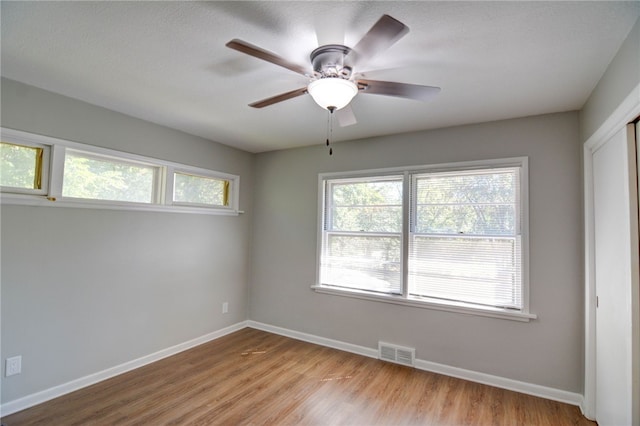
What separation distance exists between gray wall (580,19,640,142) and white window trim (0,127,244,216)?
3.70 meters

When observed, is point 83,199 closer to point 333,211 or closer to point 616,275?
A: point 333,211

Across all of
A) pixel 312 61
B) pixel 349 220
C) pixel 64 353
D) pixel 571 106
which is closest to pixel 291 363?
pixel 349 220

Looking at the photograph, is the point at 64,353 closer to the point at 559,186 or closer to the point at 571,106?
the point at 559,186

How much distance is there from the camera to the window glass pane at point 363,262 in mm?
3479

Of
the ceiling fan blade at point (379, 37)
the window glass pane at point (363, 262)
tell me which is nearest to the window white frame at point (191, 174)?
the window glass pane at point (363, 262)

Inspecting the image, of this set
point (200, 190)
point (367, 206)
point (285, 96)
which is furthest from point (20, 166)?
point (367, 206)

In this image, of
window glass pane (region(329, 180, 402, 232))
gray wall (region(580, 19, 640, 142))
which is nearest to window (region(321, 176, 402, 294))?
window glass pane (region(329, 180, 402, 232))

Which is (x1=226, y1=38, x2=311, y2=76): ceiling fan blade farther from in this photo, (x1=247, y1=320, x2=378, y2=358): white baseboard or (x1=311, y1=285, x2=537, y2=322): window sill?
(x1=247, y1=320, x2=378, y2=358): white baseboard

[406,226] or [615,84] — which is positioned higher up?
[615,84]

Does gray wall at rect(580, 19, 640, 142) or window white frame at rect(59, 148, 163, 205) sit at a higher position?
gray wall at rect(580, 19, 640, 142)

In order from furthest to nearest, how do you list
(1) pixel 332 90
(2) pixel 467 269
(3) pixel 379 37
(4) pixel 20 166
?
(2) pixel 467 269 → (4) pixel 20 166 → (1) pixel 332 90 → (3) pixel 379 37

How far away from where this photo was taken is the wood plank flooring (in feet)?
7.61

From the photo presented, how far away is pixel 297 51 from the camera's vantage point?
1.88 metres

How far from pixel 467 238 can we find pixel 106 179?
3.49 metres
